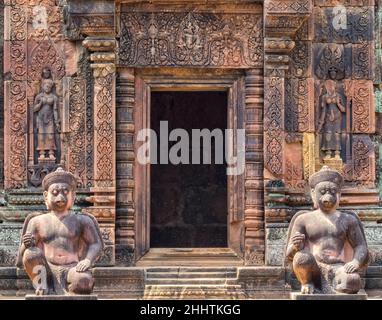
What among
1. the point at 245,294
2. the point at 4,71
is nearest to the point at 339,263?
the point at 245,294

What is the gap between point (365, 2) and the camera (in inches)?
1014

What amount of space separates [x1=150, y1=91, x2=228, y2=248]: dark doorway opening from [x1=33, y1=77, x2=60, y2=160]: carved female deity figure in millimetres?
5395

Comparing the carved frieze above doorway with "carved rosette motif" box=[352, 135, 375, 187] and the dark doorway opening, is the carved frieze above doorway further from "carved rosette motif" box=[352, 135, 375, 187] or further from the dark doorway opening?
the dark doorway opening

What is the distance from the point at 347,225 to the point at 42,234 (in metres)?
3.83

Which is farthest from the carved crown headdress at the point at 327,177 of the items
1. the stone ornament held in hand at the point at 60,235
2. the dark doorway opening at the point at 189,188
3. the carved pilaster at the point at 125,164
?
the dark doorway opening at the point at 189,188

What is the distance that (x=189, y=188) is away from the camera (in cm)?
3112

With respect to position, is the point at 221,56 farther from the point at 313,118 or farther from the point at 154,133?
the point at 154,133

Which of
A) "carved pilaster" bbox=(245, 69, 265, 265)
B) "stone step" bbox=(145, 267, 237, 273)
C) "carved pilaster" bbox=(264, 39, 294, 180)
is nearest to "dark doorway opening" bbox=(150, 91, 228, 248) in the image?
"carved pilaster" bbox=(245, 69, 265, 265)

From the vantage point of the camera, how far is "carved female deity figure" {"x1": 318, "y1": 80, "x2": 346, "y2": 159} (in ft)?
84.0

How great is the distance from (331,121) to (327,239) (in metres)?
3.19

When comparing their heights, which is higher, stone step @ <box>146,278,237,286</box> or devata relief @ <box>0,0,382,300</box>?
devata relief @ <box>0,0,382,300</box>

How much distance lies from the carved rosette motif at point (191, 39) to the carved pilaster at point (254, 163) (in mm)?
350

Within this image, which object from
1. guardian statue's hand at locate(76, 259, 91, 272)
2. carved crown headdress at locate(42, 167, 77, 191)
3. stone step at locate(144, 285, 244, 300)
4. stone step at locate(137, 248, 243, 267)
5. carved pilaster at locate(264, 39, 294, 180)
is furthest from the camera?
stone step at locate(137, 248, 243, 267)

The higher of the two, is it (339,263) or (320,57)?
(320,57)
